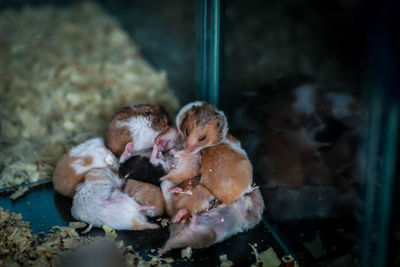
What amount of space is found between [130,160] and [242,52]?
1007 mm

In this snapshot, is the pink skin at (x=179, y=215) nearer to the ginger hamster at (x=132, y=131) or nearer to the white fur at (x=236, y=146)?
the white fur at (x=236, y=146)

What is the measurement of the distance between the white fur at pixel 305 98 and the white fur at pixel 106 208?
1051 mm

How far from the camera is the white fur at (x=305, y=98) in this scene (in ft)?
6.13

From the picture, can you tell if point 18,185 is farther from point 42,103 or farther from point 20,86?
point 20,86

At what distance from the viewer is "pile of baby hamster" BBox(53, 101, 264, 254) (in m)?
2.03

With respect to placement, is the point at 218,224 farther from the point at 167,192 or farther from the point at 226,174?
the point at 167,192

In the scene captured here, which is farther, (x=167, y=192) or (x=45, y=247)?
(x=167, y=192)

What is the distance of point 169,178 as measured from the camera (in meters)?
2.30

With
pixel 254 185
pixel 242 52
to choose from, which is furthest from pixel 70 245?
pixel 242 52

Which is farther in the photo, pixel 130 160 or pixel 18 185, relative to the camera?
pixel 18 185

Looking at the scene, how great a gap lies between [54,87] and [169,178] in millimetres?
1873

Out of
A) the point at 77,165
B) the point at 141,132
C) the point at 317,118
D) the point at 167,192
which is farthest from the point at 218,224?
the point at 77,165

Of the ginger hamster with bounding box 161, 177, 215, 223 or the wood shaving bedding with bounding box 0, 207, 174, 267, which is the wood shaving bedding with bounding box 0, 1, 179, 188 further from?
the ginger hamster with bounding box 161, 177, 215, 223

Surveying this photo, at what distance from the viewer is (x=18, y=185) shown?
2602 millimetres
